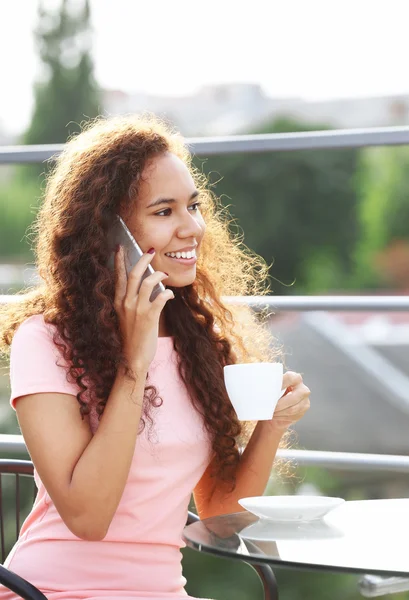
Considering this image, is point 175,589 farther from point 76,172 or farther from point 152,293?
point 76,172

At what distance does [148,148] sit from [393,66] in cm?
2786

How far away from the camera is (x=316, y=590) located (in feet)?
21.5

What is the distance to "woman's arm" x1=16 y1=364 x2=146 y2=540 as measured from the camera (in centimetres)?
135

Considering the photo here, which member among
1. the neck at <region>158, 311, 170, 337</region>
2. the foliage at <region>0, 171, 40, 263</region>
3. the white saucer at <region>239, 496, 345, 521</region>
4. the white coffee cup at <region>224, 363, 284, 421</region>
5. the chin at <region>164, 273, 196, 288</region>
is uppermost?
the chin at <region>164, 273, 196, 288</region>

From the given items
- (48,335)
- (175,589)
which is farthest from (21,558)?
(48,335)

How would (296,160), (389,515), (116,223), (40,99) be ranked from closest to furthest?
(389,515) → (116,223) → (40,99) → (296,160)

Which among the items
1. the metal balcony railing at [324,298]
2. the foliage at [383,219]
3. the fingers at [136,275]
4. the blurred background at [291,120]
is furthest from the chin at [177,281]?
the foliage at [383,219]

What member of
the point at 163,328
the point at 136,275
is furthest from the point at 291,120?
the point at 136,275

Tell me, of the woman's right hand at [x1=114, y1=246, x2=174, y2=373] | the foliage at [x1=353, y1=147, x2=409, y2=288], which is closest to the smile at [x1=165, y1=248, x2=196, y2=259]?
the woman's right hand at [x1=114, y1=246, x2=174, y2=373]

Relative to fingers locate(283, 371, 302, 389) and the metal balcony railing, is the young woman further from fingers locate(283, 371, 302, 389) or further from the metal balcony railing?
the metal balcony railing

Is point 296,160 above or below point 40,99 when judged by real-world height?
below

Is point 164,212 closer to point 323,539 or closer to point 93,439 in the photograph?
point 93,439

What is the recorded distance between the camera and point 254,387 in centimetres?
140

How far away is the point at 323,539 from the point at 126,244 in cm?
57
